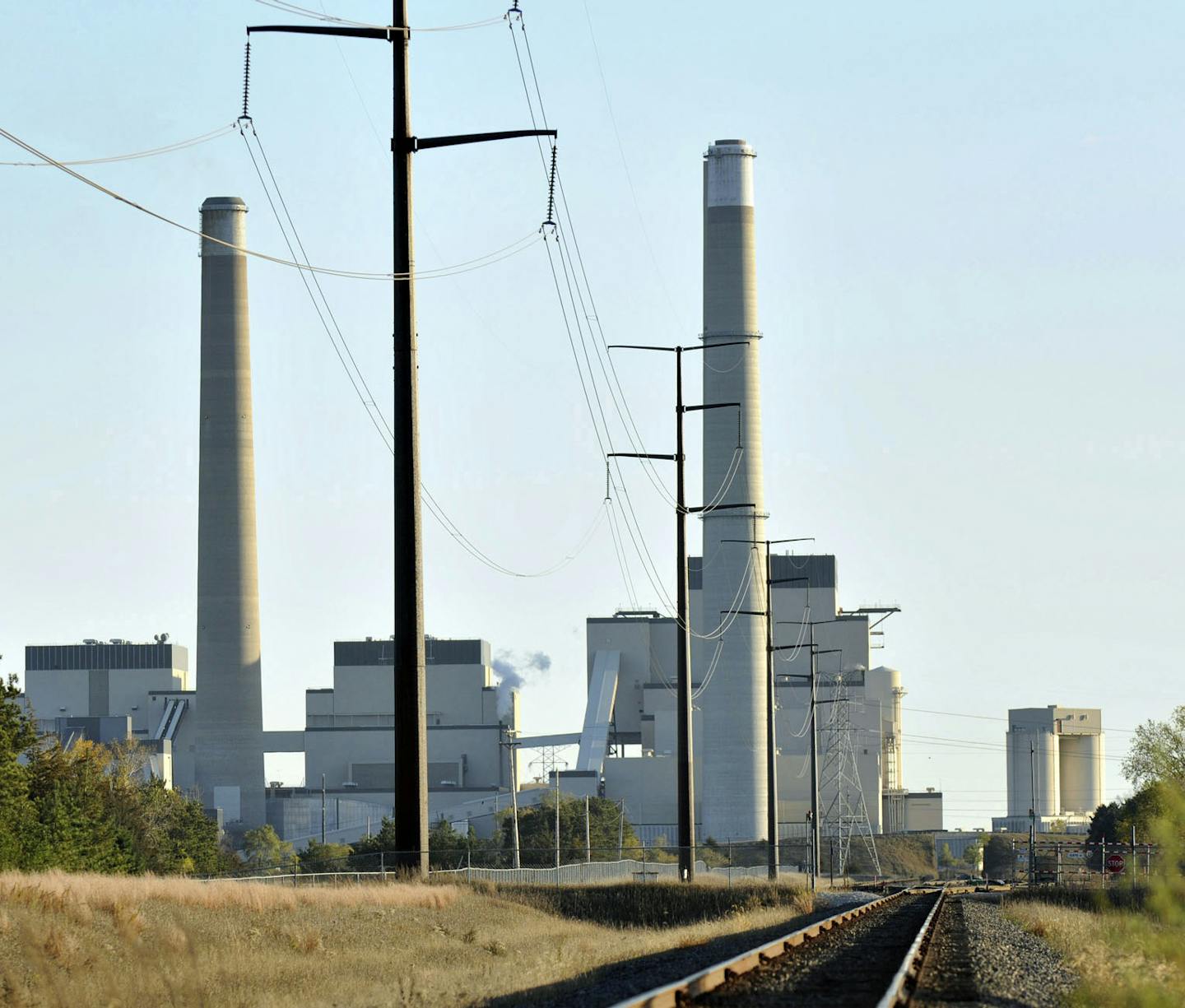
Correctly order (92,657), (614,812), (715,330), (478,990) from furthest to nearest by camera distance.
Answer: (92,657), (614,812), (715,330), (478,990)

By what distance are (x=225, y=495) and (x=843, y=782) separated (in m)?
43.8

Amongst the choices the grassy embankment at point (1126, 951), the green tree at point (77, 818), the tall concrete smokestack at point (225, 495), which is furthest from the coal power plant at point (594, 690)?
the grassy embankment at point (1126, 951)

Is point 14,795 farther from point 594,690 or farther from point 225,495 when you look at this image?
point 594,690

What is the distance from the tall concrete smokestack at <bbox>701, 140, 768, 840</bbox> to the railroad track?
67908 mm

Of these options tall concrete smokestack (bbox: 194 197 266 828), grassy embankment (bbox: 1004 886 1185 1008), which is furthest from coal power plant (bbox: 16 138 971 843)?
grassy embankment (bbox: 1004 886 1185 1008)

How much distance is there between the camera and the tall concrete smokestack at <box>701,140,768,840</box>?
89812 mm

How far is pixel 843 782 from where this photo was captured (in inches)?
4373

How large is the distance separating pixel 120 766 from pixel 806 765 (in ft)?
130

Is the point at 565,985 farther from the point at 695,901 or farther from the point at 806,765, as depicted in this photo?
the point at 806,765

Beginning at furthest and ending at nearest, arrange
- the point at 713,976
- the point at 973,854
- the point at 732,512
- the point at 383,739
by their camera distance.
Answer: the point at 973,854 → the point at 383,739 → the point at 732,512 → the point at 713,976

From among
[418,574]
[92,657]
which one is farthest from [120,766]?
[418,574]

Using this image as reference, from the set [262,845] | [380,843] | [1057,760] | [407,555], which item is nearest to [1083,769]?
[1057,760]

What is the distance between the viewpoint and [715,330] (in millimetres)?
89625

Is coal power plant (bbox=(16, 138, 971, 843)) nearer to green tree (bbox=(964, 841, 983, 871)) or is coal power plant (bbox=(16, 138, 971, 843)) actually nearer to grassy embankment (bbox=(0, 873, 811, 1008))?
green tree (bbox=(964, 841, 983, 871))
